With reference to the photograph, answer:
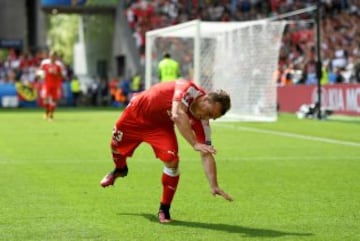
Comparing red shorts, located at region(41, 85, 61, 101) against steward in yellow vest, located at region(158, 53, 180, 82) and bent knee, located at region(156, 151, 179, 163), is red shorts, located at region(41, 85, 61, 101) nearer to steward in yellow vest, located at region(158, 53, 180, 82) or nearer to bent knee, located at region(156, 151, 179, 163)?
steward in yellow vest, located at region(158, 53, 180, 82)

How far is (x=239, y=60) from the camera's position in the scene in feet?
98.0

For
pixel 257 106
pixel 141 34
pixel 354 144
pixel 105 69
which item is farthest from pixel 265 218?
pixel 105 69

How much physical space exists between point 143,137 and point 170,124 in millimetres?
319

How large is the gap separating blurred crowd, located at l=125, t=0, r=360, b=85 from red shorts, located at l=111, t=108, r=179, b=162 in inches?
981

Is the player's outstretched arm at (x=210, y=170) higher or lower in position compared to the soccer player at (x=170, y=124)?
lower

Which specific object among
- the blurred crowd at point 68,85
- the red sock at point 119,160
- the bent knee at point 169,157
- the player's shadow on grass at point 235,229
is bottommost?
the blurred crowd at point 68,85

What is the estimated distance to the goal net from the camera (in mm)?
28406

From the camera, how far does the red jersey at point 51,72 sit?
2731cm

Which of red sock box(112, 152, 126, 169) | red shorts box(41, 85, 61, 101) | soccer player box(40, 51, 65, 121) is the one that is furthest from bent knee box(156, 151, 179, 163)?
red shorts box(41, 85, 61, 101)

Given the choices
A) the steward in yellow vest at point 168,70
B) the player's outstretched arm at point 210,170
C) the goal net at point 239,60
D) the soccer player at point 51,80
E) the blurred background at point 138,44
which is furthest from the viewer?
the blurred background at point 138,44

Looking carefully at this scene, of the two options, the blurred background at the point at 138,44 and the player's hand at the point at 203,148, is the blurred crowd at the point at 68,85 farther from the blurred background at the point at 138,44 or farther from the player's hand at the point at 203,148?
the player's hand at the point at 203,148

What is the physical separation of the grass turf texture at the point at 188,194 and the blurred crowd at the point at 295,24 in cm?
1752

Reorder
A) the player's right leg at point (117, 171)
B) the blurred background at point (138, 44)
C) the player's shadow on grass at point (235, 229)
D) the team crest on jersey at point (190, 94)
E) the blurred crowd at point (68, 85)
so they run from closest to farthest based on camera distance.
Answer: the player's shadow on grass at point (235, 229), the team crest on jersey at point (190, 94), the player's right leg at point (117, 171), the blurred background at point (138, 44), the blurred crowd at point (68, 85)

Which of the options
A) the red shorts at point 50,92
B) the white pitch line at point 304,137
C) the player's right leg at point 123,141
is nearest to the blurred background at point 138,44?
the white pitch line at point 304,137
